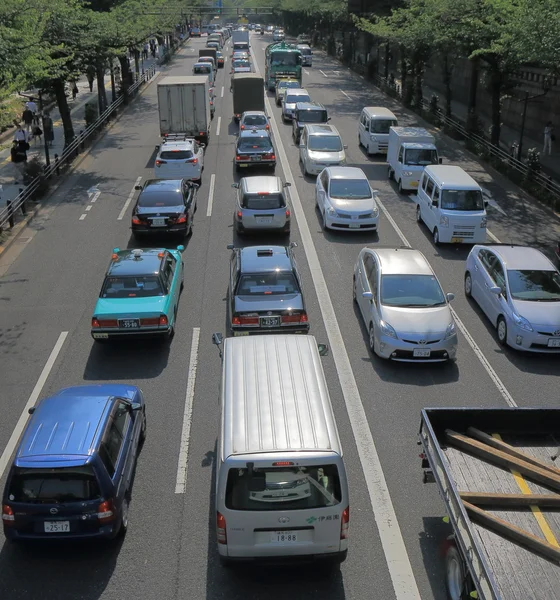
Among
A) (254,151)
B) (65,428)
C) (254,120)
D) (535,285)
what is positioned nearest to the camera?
(65,428)

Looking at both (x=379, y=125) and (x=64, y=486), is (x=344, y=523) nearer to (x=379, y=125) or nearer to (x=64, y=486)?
(x=64, y=486)

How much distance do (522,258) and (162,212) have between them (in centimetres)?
1000

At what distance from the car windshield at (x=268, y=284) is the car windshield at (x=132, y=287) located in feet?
5.82

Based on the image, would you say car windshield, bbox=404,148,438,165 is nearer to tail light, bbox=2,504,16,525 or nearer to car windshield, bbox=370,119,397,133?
car windshield, bbox=370,119,397,133

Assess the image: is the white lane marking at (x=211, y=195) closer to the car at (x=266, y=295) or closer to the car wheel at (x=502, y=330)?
the car at (x=266, y=295)

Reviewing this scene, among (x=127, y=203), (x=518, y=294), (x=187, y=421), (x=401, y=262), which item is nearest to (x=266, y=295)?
(x=401, y=262)

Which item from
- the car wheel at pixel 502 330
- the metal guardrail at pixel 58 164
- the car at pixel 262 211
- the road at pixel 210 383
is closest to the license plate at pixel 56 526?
the road at pixel 210 383

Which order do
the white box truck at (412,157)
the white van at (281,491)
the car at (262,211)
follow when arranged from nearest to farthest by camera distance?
the white van at (281,491)
the car at (262,211)
the white box truck at (412,157)

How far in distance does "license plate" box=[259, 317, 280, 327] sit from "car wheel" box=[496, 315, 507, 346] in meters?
4.90

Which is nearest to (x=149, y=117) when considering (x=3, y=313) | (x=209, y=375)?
(x=3, y=313)

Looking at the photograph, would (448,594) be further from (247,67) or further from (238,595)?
(247,67)

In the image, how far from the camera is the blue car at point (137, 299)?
14125 mm

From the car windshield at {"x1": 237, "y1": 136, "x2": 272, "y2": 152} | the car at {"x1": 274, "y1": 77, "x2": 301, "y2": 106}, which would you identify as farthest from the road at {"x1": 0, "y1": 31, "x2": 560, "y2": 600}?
the car at {"x1": 274, "y1": 77, "x2": 301, "y2": 106}

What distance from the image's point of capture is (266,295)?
14.4 m
